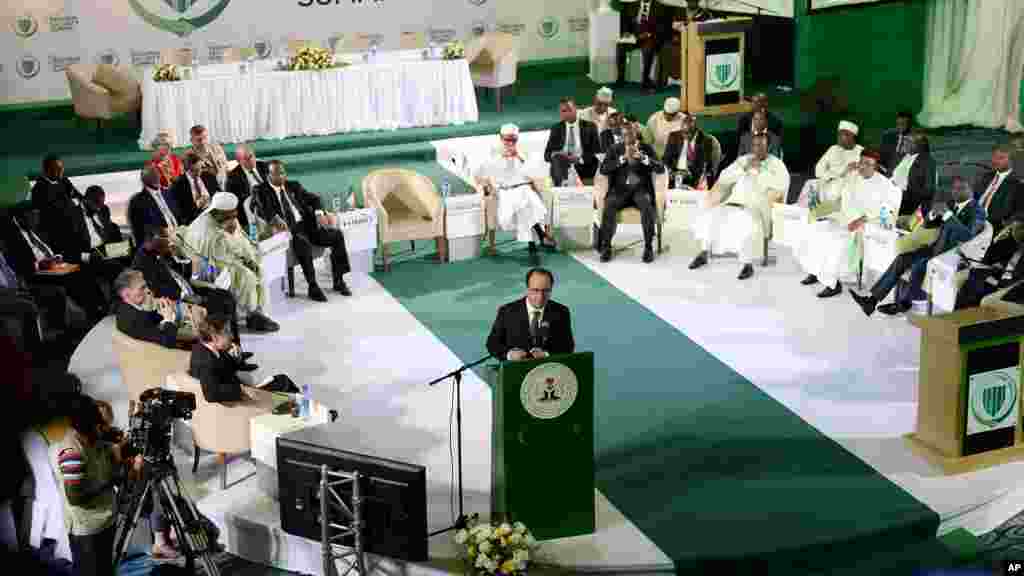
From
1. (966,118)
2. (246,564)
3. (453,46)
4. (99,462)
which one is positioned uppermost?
(453,46)

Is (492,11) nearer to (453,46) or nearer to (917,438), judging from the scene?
(453,46)

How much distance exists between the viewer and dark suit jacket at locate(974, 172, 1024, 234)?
889 cm

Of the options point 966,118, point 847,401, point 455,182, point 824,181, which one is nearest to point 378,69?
point 455,182

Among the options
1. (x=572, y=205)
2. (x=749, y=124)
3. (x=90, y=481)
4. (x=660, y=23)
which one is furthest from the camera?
(x=660, y=23)

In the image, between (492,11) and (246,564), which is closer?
(246,564)

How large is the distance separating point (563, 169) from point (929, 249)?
134 inches

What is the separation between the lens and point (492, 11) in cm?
1631

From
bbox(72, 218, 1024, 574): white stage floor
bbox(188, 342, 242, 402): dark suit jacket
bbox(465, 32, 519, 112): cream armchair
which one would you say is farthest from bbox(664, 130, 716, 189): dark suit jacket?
bbox(188, 342, 242, 402): dark suit jacket

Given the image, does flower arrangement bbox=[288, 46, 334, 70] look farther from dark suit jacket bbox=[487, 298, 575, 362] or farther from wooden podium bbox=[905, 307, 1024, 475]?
wooden podium bbox=[905, 307, 1024, 475]

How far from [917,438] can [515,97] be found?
919cm

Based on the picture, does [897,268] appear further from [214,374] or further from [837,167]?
[214,374]

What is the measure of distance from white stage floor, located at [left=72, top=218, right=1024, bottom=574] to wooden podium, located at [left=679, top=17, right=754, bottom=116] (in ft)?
9.15

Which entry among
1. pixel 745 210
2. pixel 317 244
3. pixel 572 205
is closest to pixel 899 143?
pixel 745 210

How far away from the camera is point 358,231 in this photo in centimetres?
963
